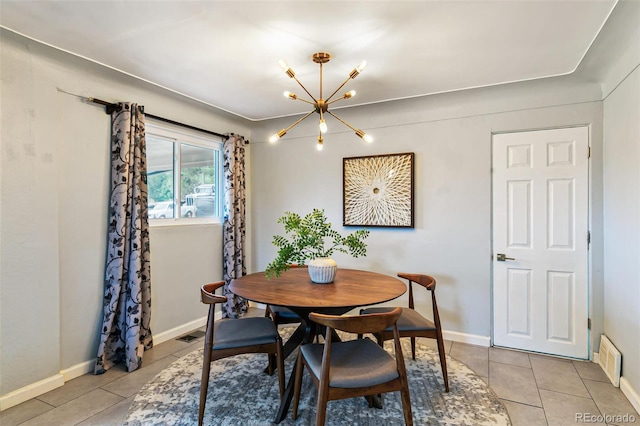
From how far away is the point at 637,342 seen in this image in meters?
2.12

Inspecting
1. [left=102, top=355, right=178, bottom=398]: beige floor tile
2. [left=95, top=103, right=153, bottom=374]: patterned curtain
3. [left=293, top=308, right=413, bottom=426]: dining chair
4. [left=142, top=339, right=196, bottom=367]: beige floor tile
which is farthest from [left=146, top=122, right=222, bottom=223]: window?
[left=293, top=308, right=413, bottom=426]: dining chair

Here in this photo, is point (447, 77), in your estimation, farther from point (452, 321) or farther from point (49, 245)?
point (49, 245)

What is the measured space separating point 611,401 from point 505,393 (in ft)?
2.17

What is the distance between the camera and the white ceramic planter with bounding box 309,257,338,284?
2406 mm

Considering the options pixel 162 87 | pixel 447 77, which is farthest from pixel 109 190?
pixel 447 77

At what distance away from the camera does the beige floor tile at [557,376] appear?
93.5 inches

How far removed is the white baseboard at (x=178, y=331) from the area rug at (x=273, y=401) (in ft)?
2.01

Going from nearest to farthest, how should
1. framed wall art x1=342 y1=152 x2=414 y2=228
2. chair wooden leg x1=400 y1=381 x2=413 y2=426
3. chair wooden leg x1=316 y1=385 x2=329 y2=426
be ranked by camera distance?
chair wooden leg x1=316 y1=385 x2=329 y2=426 < chair wooden leg x1=400 y1=381 x2=413 y2=426 < framed wall art x1=342 y1=152 x2=414 y2=228

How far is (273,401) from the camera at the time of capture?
7.17 ft

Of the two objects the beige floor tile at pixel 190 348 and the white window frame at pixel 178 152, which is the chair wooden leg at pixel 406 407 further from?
the white window frame at pixel 178 152

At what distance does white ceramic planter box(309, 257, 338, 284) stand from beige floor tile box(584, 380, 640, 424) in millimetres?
1937

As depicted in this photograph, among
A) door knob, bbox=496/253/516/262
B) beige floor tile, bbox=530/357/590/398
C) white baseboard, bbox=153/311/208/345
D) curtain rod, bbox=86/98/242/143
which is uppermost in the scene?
curtain rod, bbox=86/98/242/143

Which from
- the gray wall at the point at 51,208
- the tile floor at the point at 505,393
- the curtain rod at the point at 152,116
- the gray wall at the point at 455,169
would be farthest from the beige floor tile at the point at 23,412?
the gray wall at the point at 455,169

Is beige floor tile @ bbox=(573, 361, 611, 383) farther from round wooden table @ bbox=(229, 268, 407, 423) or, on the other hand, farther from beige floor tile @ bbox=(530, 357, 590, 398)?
round wooden table @ bbox=(229, 268, 407, 423)
